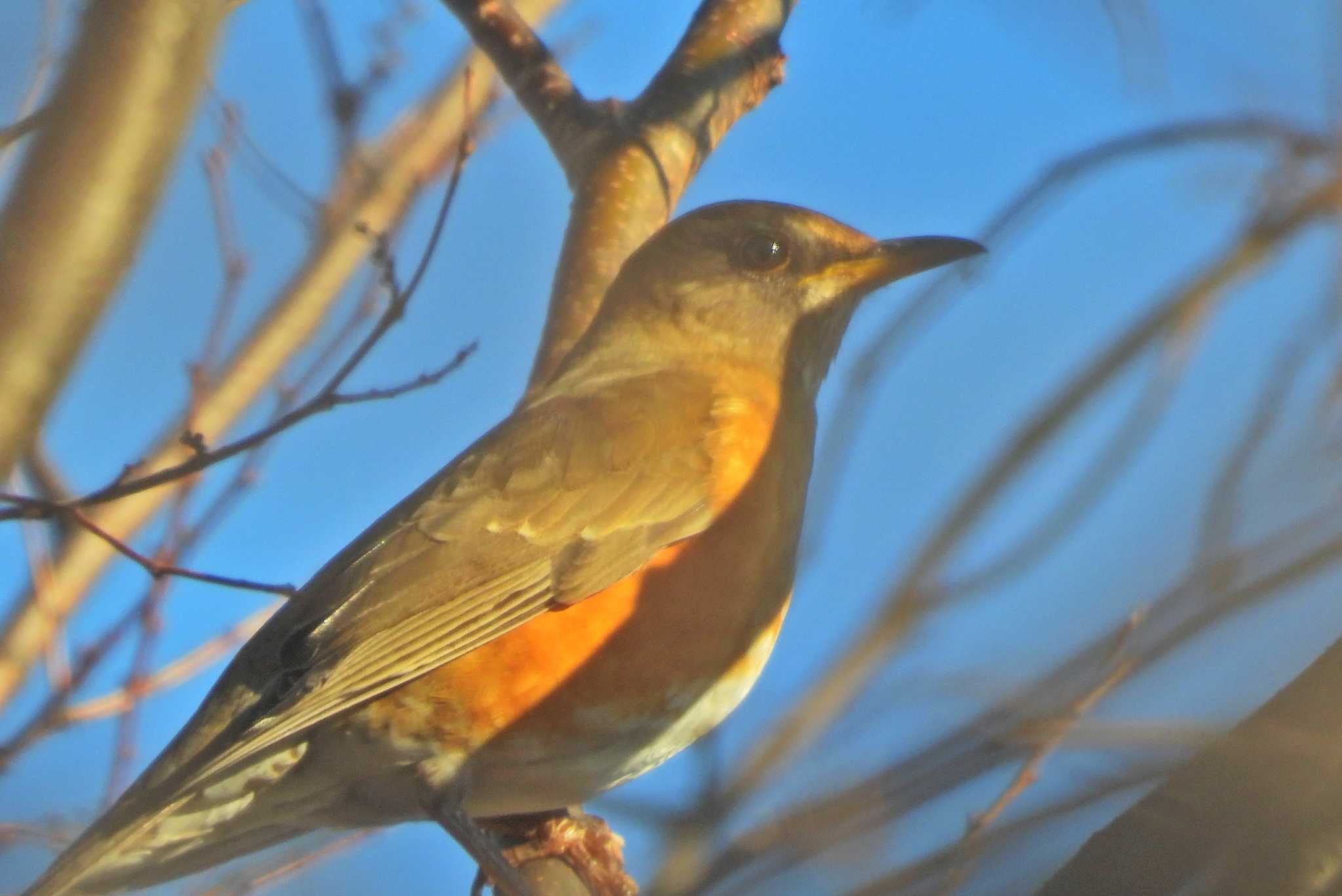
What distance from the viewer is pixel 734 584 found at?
3.35 m

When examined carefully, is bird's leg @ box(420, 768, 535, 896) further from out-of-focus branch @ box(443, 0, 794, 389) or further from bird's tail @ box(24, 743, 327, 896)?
out-of-focus branch @ box(443, 0, 794, 389)

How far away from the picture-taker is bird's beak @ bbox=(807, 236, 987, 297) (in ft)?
13.0

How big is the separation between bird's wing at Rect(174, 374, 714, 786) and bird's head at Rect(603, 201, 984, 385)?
45 cm

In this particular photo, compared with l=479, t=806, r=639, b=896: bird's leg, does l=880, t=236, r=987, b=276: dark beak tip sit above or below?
above

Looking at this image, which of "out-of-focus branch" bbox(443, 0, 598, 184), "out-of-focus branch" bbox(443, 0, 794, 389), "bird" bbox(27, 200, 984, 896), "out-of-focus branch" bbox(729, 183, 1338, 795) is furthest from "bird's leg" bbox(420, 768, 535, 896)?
"out-of-focus branch" bbox(443, 0, 598, 184)

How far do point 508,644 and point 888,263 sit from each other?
1584 millimetres

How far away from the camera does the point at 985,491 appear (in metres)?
2.63

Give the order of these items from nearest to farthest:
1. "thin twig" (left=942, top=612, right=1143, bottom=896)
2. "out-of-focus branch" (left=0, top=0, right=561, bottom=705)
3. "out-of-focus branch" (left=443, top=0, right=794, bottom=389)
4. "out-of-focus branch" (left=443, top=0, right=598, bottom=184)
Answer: "thin twig" (left=942, top=612, right=1143, bottom=896)
"out-of-focus branch" (left=443, top=0, right=794, bottom=389)
"out-of-focus branch" (left=443, top=0, right=598, bottom=184)
"out-of-focus branch" (left=0, top=0, right=561, bottom=705)

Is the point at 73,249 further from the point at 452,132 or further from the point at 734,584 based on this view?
the point at 452,132

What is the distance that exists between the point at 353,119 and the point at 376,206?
6.00ft

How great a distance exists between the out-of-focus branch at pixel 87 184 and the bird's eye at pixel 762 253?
252cm

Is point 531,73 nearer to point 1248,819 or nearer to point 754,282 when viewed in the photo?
point 754,282

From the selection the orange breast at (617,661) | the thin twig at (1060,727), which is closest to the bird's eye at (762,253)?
the orange breast at (617,661)

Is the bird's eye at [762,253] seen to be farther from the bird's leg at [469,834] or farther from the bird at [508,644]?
the bird's leg at [469,834]
